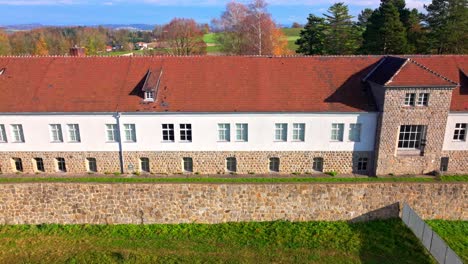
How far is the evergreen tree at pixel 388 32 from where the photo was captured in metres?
46.5

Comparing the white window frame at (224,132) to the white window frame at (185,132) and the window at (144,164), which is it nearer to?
the white window frame at (185,132)

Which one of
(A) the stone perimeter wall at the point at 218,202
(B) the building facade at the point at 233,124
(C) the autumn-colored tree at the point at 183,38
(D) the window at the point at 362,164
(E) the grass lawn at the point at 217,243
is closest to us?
(E) the grass lawn at the point at 217,243

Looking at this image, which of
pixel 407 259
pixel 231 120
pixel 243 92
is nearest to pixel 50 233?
pixel 231 120

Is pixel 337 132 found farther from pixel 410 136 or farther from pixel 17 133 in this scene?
pixel 17 133

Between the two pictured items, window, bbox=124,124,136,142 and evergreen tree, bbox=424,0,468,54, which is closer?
window, bbox=124,124,136,142

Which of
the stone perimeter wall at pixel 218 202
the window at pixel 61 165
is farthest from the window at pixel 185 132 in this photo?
the window at pixel 61 165

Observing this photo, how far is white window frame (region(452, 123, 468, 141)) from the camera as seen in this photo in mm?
27703

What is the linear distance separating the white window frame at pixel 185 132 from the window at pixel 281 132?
686 centimetres

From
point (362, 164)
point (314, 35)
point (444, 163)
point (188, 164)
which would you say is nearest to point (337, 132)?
point (362, 164)

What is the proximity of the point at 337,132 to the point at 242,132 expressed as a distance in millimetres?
7555

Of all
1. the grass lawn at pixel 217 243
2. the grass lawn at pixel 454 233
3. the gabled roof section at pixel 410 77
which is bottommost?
the grass lawn at pixel 217 243

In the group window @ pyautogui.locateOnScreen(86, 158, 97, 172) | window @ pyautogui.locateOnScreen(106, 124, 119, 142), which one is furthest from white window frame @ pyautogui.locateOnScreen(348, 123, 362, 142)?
window @ pyautogui.locateOnScreen(86, 158, 97, 172)

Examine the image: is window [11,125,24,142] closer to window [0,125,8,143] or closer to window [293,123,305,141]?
window [0,125,8,143]

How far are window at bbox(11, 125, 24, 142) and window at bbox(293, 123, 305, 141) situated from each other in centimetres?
2178
